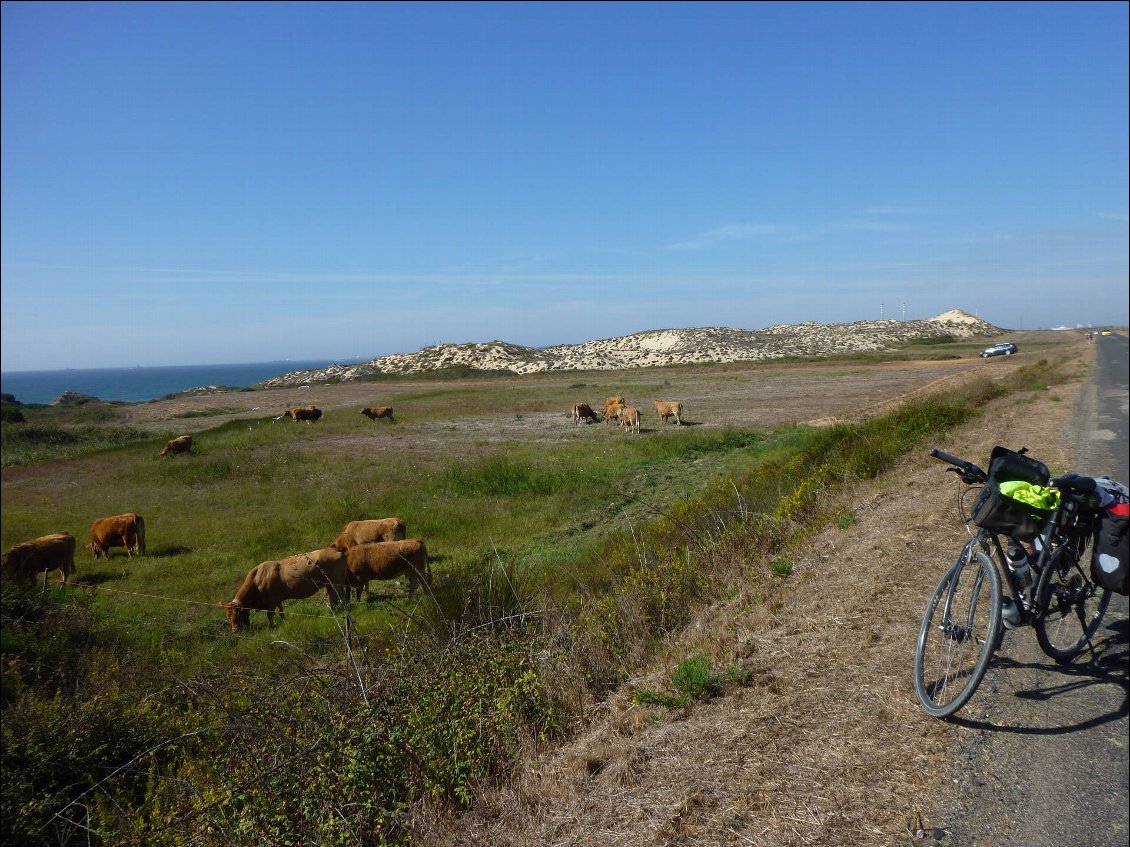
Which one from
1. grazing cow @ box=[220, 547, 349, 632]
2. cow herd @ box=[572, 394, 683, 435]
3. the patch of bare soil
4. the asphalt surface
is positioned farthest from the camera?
cow herd @ box=[572, 394, 683, 435]

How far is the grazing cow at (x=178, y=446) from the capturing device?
55.2ft

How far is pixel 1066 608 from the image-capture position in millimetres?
3613

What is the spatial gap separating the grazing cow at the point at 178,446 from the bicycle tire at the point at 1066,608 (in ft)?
60.0

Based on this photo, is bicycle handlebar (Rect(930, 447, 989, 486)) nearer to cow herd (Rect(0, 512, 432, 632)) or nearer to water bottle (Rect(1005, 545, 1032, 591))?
water bottle (Rect(1005, 545, 1032, 591))

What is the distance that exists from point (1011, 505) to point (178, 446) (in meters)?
18.3

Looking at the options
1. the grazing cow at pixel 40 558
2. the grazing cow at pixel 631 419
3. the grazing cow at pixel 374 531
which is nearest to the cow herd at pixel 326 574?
the grazing cow at pixel 374 531

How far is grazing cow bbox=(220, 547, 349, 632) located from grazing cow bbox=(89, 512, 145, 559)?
4.97 meters

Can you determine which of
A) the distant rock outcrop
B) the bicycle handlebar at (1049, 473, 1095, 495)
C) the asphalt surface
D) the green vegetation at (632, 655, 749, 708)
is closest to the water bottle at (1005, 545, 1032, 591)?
the bicycle handlebar at (1049, 473, 1095, 495)

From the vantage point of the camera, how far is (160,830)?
3898 mm

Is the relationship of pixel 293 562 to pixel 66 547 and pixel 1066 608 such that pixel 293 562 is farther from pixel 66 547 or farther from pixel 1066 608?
pixel 1066 608

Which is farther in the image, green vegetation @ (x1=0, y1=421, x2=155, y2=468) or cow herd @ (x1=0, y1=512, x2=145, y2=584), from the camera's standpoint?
green vegetation @ (x1=0, y1=421, x2=155, y2=468)

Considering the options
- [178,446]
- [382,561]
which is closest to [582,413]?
[178,446]

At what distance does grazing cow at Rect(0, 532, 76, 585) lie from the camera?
37.1ft

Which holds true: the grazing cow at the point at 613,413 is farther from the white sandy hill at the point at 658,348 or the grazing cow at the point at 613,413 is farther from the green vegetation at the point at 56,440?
the green vegetation at the point at 56,440
